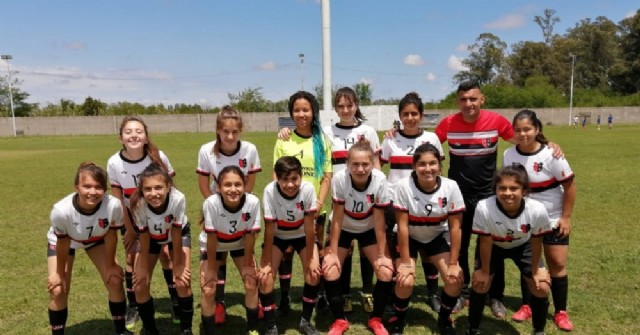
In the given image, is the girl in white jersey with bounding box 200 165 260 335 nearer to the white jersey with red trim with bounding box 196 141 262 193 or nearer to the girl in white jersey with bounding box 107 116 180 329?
the white jersey with red trim with bounding box 196 141 262 193

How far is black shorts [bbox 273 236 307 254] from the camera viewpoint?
13.8ft

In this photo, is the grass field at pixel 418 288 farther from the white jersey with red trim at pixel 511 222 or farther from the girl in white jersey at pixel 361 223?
the white jersey with red trim at pixel 511 222

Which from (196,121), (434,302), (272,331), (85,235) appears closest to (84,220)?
(85,235)

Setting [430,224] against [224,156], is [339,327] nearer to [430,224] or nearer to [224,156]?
[430,224]

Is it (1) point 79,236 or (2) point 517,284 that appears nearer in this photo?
(1) point 79,236

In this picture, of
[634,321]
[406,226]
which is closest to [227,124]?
[406,226]

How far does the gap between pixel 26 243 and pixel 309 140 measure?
5368mm

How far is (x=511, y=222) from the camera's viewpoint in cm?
375

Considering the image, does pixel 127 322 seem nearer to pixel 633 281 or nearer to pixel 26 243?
pixel 26 243

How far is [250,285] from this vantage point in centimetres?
399

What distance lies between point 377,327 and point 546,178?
77.3 inches

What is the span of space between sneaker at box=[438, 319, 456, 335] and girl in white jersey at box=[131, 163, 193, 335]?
2.17m

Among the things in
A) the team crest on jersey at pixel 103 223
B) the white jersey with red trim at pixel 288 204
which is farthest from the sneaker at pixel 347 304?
the team crest on jersey at pixel 103 223

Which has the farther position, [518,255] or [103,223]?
[518,255]
